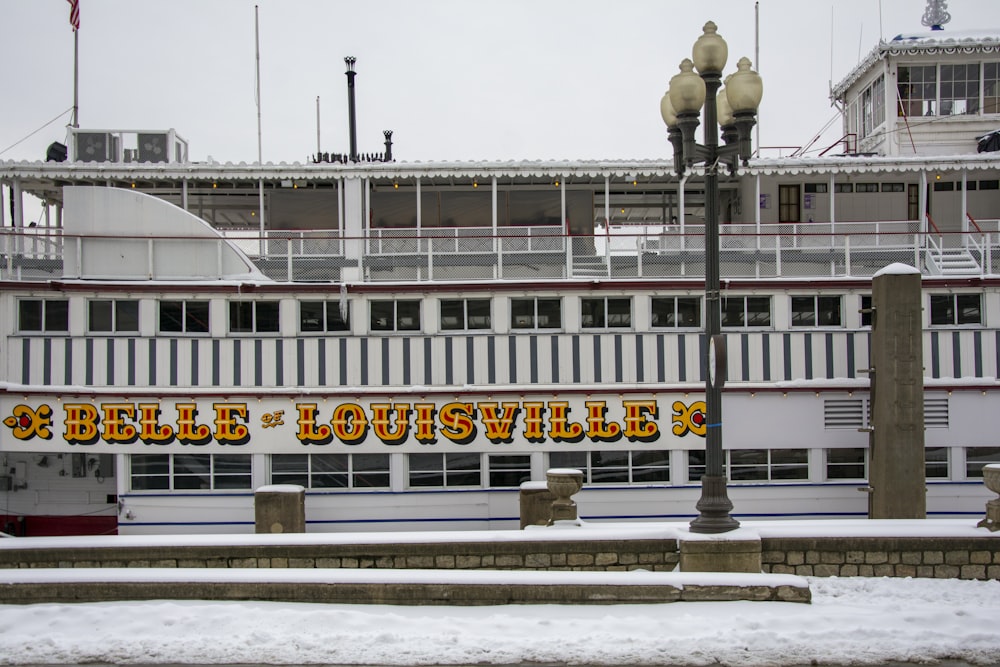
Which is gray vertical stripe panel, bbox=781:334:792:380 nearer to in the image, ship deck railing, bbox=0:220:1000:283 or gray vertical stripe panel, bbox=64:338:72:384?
ship deck railing, bbox=0:220:1000:283

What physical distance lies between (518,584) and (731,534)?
9.56 ft

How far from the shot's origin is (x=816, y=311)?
18.6m

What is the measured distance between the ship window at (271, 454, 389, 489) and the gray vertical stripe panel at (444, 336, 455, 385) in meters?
2.13

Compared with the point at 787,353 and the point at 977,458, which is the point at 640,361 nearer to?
the point at 787,353

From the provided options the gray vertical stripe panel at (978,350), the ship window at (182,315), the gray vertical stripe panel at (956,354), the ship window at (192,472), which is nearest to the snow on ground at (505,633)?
the ship window at (192,472)

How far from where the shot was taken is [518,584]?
10227 mm

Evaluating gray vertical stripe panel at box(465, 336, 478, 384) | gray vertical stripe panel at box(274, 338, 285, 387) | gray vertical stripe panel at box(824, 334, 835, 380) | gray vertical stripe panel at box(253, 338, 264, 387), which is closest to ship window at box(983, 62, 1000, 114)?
gray vertical stripe panel at box(824, 334, 835, 380)

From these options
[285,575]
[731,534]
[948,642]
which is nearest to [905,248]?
[731,534]

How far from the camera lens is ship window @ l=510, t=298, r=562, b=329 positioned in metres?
18.6

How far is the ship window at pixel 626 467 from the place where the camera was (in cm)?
1833

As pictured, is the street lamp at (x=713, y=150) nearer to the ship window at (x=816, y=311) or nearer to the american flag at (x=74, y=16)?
the ship window at (x=816, y=311)

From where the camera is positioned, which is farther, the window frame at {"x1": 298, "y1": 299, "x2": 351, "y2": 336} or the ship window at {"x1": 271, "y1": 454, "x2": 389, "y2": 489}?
the window frame at {"x1": 298, "y1": 299, "x2": 351, "y2": 336}

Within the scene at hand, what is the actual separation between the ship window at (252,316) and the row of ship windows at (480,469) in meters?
2.74

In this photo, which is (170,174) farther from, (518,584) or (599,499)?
(518,584)
